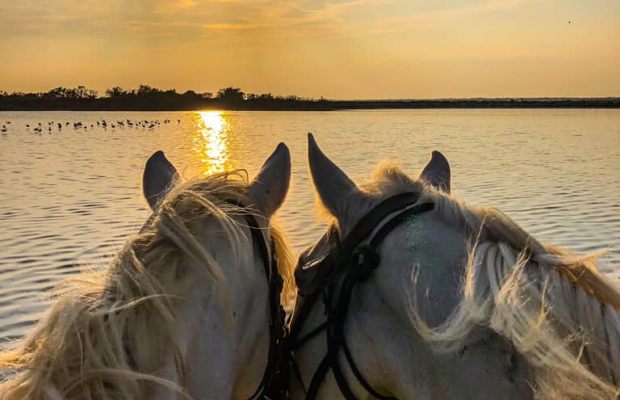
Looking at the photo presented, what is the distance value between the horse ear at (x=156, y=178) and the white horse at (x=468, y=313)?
47 cm

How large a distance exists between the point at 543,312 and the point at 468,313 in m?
0.15

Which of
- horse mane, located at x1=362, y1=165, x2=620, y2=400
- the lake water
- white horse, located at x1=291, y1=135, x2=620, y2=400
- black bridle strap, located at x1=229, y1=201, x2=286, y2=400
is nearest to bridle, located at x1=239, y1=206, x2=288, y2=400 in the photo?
black bridle strap, located at x1=229, y1=201, x2=286, y2=400

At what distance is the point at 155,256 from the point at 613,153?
112ft

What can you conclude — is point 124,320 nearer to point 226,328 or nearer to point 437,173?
point 226,328

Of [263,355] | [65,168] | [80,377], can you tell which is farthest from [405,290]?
[65,168]

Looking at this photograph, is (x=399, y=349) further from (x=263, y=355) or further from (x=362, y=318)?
(x=263, y=355)

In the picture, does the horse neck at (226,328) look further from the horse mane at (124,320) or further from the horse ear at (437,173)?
the horse ear at (437,173)

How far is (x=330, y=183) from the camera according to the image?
5.80 ft

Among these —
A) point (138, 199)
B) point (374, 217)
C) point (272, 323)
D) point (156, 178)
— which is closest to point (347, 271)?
point (374, 217)

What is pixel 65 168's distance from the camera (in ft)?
86.7

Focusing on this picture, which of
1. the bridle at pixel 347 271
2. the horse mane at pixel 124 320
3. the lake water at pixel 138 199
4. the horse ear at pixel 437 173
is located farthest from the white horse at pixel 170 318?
the horse ear at pixel 437 173

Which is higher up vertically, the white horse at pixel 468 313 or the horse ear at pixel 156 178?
the horse ear at pixel 156 178

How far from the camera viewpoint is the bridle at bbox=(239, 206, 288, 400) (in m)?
1.70

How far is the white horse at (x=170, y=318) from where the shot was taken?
4.24 ft
